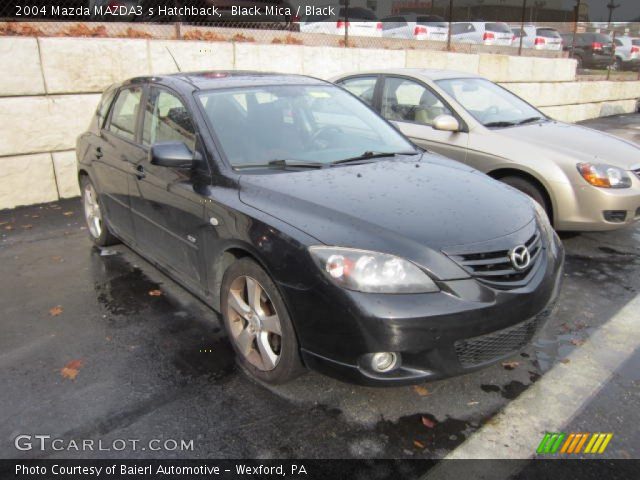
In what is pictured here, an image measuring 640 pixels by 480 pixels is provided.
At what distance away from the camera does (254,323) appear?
307 cm

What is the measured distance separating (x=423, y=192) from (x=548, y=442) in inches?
57.3

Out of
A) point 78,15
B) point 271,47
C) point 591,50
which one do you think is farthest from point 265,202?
point 591,50

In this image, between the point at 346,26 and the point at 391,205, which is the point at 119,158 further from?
the point at 346,26

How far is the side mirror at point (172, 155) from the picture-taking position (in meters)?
3.37

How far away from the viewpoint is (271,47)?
28.9ft

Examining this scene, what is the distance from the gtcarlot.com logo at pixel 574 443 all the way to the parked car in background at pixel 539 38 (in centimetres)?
1542

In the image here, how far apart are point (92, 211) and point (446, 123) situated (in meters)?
3.67

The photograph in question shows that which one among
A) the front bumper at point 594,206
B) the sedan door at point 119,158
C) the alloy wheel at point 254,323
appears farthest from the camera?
the front bumper at point 594,206

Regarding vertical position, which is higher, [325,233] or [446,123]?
[446,123]

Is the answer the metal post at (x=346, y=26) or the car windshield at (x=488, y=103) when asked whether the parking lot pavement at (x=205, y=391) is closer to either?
the car windshield at (x=488, y=103)

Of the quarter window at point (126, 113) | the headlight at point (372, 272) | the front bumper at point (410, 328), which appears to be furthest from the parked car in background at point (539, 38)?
the headlight at point (372, 272)

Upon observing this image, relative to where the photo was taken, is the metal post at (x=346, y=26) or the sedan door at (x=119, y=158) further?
the metal post at (x=346, y=26)

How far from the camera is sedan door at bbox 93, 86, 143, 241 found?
14.2ft

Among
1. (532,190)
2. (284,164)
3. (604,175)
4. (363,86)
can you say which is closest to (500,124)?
(532,190)
